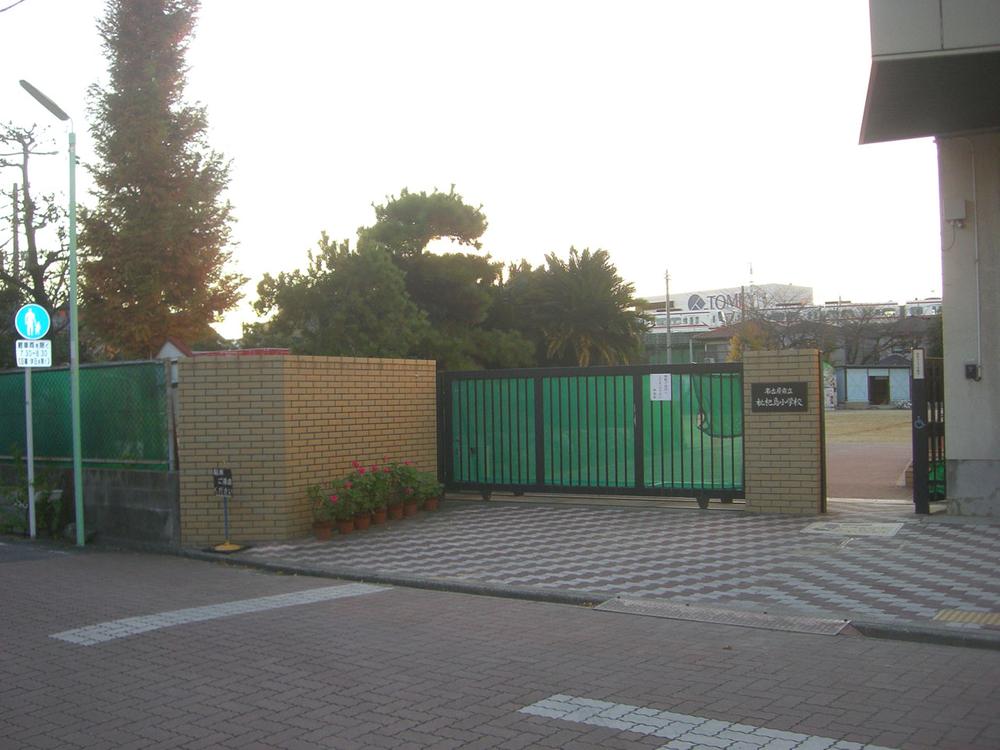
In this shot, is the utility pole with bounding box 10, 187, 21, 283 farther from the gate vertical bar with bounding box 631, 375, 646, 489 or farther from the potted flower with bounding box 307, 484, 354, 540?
the gate vertical bar with bounding box 631, 375, 646, 489

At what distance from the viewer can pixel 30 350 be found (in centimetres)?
1341

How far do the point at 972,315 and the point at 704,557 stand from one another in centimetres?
482

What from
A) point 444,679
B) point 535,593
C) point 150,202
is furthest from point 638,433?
point 150,202

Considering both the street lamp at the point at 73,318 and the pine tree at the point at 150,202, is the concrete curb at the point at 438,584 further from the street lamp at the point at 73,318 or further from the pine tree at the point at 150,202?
the pine tree at the point at 150,202

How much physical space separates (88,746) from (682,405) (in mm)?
10164

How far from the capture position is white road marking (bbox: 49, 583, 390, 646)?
7.49 meters

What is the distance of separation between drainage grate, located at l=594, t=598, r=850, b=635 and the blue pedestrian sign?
9347 millimetres

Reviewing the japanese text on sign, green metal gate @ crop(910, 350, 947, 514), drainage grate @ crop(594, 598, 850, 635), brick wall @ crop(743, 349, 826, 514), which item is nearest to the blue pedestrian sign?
the japanese text on sign

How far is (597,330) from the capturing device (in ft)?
95.6

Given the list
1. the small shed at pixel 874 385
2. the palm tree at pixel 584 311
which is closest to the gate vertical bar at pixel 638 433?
the palm tree at pixel 584 311

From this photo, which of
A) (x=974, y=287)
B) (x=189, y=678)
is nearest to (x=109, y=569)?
(x=189, y=678)

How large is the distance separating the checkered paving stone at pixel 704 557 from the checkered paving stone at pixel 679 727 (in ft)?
8.99

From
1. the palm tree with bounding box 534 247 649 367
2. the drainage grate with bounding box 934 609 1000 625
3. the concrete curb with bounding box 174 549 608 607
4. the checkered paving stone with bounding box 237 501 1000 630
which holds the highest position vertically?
the palm tree with bounding box 534 247 649 367

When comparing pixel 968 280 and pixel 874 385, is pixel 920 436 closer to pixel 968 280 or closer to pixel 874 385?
pixel 968 280
